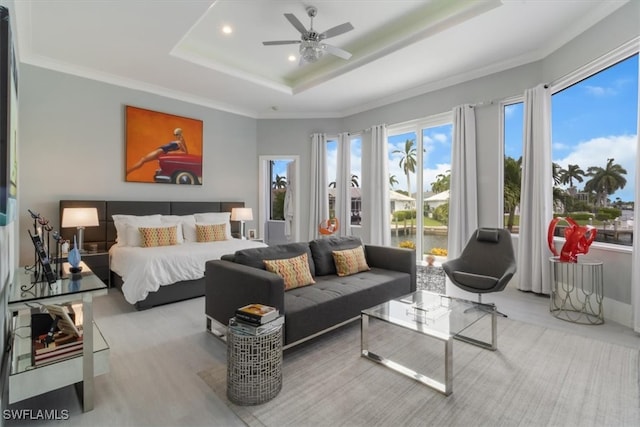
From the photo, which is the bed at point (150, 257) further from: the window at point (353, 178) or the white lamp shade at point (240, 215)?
the window at point (353, 178)

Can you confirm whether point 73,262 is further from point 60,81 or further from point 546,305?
point 546,305

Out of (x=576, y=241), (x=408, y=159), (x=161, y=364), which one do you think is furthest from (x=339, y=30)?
(x=161, y=364)

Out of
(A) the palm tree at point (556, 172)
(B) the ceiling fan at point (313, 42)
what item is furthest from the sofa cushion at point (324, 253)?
(A) the palm tree at point (556, 172)

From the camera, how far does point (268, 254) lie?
9.97ft

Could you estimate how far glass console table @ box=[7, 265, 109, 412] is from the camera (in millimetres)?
1690

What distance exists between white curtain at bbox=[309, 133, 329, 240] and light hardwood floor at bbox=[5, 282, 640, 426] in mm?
3219

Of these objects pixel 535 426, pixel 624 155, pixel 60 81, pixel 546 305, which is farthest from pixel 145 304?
pixel 624 155

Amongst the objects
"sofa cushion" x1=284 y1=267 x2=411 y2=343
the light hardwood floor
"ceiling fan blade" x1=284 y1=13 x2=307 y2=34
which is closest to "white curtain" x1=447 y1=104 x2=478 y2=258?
the light hardwood floor

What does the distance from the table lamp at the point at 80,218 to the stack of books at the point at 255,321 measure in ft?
10.7

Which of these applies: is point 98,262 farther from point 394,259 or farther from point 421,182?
point 421,182

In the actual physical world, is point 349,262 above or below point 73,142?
→ below

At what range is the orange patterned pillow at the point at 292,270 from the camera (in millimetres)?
2867

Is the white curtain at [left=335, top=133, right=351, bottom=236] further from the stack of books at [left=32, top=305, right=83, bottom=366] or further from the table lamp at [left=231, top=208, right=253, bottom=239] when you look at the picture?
the stack of books at [left=32, top=305, right=83, bottom=366]

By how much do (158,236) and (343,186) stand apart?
137 inches
